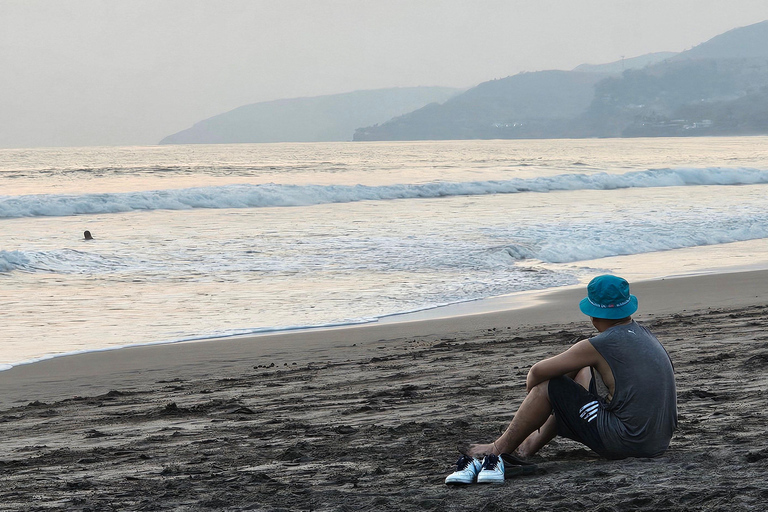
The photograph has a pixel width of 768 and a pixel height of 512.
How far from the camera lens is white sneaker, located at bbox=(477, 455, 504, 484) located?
3.72 metres

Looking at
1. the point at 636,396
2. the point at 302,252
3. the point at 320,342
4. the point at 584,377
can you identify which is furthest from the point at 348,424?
the point at 302,252

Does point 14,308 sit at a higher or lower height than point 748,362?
higher

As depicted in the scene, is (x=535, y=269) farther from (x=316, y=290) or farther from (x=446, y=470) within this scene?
(x=446, y=470)

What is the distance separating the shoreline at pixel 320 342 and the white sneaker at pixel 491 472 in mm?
3895

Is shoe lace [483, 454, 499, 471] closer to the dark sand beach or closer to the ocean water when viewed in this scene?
the dark sand beach

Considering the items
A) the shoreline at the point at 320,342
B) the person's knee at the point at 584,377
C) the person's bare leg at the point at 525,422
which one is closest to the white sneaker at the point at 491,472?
the person's bare leg at the point at 525,422

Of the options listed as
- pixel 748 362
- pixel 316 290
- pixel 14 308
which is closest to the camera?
pixel 748 362

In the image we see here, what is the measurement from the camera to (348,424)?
5.06 meters

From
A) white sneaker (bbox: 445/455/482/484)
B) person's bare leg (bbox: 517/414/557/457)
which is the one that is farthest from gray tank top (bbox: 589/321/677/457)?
white sneaker (bbox: 445/455/482/484)

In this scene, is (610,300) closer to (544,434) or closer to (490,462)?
(544,434)

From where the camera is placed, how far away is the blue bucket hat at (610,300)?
12.4ft

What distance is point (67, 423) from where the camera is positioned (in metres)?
5.56

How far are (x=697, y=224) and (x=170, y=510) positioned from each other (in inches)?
753

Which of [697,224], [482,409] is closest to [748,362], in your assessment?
[482,409]
